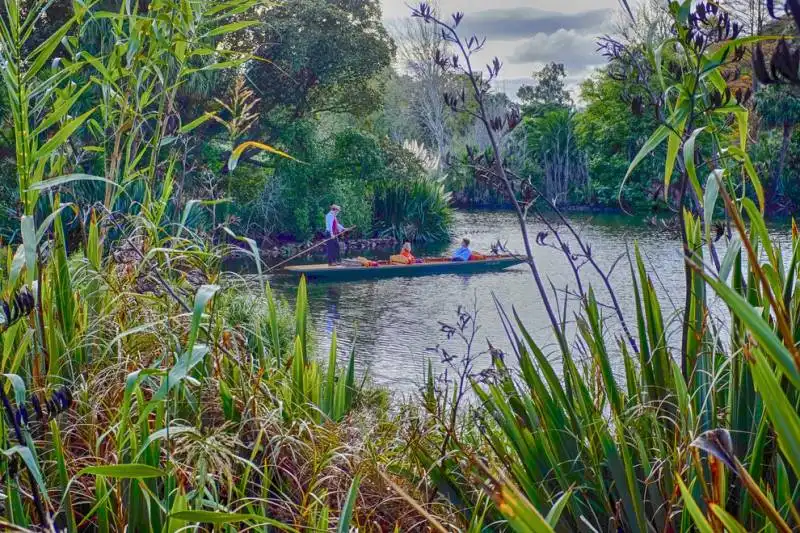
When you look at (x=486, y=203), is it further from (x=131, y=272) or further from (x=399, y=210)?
(x=131, y=272)

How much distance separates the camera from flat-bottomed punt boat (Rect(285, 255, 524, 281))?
40.7ft

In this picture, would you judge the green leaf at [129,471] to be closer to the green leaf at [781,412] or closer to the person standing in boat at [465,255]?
the green leaf at [781,412]

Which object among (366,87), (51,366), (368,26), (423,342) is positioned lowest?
(423,342)

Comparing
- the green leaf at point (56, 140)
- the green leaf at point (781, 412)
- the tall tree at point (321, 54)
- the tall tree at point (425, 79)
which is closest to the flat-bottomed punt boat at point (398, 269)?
the tall tree at point (321, 54)

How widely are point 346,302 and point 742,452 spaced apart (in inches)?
371

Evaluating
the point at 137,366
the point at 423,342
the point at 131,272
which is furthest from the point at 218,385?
the point at 423,342

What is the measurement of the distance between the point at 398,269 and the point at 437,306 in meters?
2.38

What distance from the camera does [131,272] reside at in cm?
217

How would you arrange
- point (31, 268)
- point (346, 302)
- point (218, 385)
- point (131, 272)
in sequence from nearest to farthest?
point (31, 268)
point (218, 385)
point (131, 272)
point (346, 302)

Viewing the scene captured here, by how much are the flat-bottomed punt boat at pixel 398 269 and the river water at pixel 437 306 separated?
18 centimetres

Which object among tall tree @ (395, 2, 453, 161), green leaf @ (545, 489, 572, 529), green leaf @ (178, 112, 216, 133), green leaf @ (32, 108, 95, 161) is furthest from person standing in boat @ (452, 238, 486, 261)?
tall tree @ (395, 2, 453, 161)

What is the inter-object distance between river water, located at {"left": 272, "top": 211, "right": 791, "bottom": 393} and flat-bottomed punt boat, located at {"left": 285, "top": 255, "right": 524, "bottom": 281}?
0.18 metres

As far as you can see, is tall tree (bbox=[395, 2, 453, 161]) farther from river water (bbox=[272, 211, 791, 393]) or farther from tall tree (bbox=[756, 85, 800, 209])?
river water (bbox=[272, 211, 791, 393])

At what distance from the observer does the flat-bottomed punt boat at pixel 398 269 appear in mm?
12414
